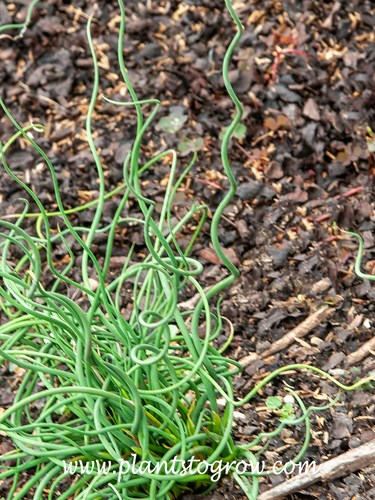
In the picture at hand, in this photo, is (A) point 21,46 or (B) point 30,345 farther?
(A) point 21,46

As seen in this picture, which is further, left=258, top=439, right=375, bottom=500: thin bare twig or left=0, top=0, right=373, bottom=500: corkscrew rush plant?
left=258, top=439, right=375, bottom=500: thin bare twig

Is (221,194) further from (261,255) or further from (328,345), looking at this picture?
(328,345)

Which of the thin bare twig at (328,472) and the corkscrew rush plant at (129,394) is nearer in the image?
the corkscrew rush plant at (129,394)

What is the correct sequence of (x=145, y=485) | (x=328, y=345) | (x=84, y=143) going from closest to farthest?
(x=145, y=485), (x=328, y=345), (x=84, y=143)

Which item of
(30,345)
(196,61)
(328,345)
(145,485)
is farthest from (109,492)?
(196,61)

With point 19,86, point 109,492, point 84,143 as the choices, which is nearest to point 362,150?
point 84,143

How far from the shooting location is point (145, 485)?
6.01 ft

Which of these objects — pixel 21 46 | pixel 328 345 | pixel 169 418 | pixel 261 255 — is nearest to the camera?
pixel 169 418

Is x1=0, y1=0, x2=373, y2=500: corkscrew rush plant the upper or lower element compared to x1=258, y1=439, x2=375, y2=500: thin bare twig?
upper

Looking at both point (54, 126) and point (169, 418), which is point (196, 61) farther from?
point (169, 418)

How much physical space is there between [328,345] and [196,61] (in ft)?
4.38

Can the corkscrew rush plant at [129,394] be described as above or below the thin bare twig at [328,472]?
above

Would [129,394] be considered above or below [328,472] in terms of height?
above

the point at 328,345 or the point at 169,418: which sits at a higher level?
the point at 169,418
